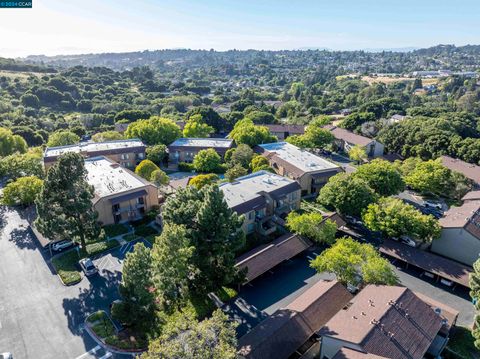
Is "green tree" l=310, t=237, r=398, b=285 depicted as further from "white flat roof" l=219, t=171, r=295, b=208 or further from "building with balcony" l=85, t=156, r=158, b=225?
"building with balcony" l=85, t=156, r=158, b=225

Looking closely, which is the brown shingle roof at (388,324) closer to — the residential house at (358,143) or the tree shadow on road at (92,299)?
the tree shadow on road at (92,299)

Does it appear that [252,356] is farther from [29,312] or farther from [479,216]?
[479,216]

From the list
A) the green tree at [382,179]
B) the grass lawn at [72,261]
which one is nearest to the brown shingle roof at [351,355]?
the grass lawn at [72,261]

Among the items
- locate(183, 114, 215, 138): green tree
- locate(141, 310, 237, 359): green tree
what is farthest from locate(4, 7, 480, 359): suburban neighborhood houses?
locate(183, 114, 215, 138): green tree

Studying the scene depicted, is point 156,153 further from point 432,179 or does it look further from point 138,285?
point 432,179

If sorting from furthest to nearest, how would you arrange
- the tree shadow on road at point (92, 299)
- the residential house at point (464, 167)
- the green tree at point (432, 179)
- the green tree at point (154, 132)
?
the green tree at point (154, 132)
the residential house at point (464, 167)
the green tree at point (432, 179)
the tree shadow on road at point (92, 299)

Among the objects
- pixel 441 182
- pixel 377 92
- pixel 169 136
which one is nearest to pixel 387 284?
pixel 441 182
